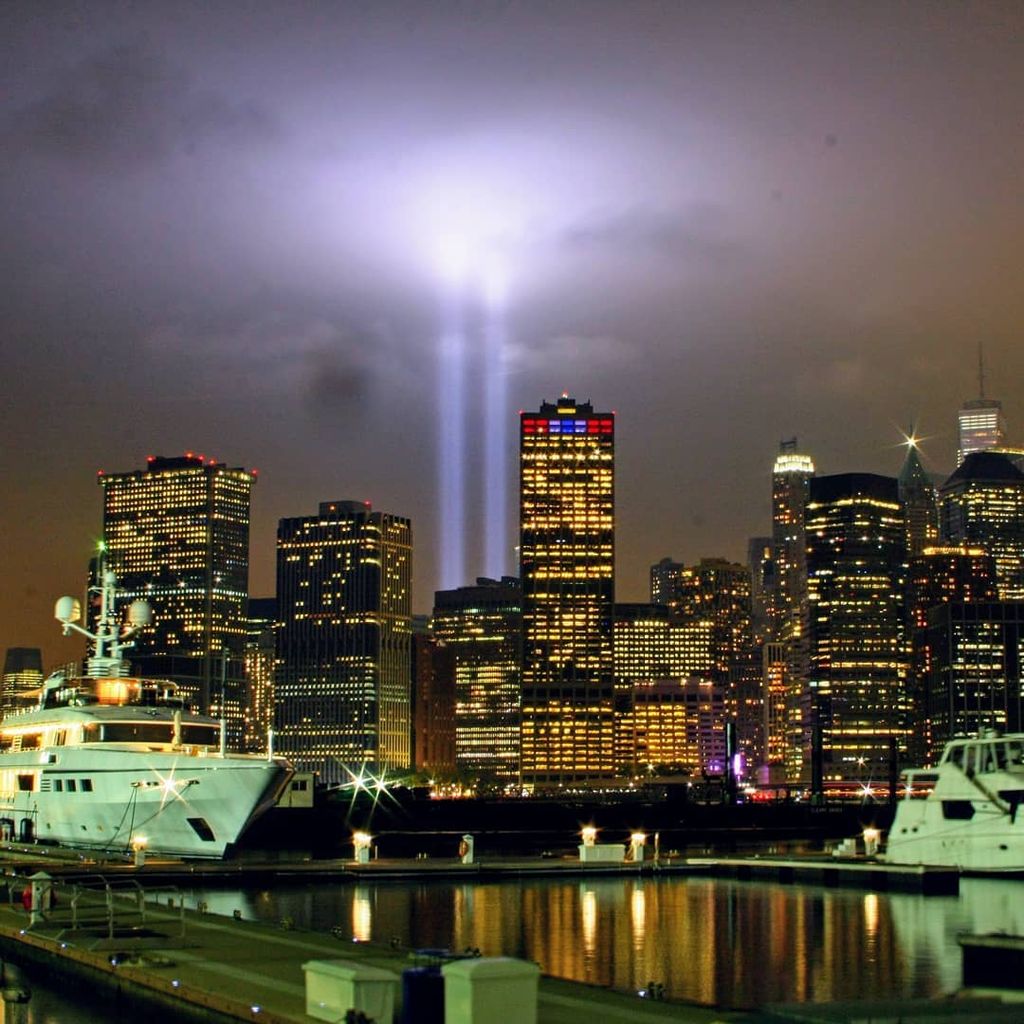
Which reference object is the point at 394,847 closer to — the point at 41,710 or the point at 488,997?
the point at 41,710

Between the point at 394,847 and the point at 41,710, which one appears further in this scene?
the point at 394,847

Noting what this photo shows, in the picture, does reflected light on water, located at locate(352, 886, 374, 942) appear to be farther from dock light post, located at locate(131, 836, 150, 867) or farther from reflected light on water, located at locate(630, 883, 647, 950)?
dock light post, located at locate(131, 836, 150, 867)

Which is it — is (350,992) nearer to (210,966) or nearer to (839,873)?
(210,966)

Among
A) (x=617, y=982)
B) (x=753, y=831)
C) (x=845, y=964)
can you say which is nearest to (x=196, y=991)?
(x=617, y=982)

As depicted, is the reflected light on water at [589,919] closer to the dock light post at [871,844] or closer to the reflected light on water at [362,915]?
the reflected light on water at [362,915]

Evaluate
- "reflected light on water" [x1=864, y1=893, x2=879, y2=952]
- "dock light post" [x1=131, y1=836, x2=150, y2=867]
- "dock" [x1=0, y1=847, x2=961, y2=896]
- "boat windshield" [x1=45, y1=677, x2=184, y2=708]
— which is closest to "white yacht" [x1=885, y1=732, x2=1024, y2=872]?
"dock" [x1=0, y1=847, x2=961, y2=896]

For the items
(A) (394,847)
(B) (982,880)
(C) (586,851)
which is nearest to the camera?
(B) (982,880)
